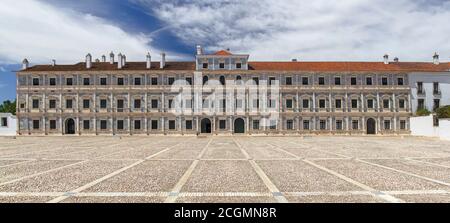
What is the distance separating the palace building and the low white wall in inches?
265

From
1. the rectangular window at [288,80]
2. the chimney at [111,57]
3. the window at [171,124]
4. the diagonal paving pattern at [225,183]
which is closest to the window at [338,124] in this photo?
the rectangular window at [288,80]

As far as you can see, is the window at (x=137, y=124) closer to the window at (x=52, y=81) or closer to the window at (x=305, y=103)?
the window at (x=52, y=81)

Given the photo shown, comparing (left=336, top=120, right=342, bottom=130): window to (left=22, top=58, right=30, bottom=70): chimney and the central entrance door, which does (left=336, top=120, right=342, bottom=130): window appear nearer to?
the central entrance door

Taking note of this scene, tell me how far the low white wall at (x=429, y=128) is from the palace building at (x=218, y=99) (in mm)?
6736

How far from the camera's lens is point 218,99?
141 feet

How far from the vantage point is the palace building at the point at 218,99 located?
42719 millimetres

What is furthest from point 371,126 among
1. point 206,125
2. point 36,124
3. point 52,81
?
point 36,124

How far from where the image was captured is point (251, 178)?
854 centimetres

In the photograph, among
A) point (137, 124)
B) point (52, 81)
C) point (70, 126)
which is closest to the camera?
point (137, 124)

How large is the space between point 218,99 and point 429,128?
79.2ft

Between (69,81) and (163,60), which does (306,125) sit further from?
(69,81)

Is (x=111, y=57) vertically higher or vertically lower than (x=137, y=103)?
higher
